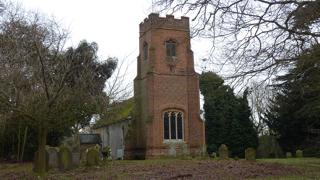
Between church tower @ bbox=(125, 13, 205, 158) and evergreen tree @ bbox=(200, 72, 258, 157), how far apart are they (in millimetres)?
6999

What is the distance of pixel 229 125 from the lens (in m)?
49.9

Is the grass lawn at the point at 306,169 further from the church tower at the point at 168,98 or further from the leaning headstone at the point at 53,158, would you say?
the church tower at the point at 168,98

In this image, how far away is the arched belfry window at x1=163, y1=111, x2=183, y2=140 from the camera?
134ft

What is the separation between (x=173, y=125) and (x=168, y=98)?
7.78ft

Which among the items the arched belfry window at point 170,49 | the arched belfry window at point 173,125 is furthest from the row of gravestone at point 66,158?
the arched belfry window at point 170,49

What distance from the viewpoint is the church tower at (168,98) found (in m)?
40.3

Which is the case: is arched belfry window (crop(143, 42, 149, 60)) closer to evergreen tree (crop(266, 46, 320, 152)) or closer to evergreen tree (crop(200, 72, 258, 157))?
evergreen tree (crop(200, 72, 258, 157))

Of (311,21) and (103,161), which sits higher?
(311,21)

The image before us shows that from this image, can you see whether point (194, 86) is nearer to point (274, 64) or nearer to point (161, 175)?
point (161, 175)

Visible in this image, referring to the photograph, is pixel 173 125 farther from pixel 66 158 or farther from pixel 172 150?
pixel 66 158

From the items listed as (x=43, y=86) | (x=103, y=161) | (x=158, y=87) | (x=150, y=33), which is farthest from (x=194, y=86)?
(x=43, y=86)

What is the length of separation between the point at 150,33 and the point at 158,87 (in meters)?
4.88

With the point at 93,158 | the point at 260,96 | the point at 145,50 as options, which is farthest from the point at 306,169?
the point at 145,50

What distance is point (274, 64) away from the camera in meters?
15.0
